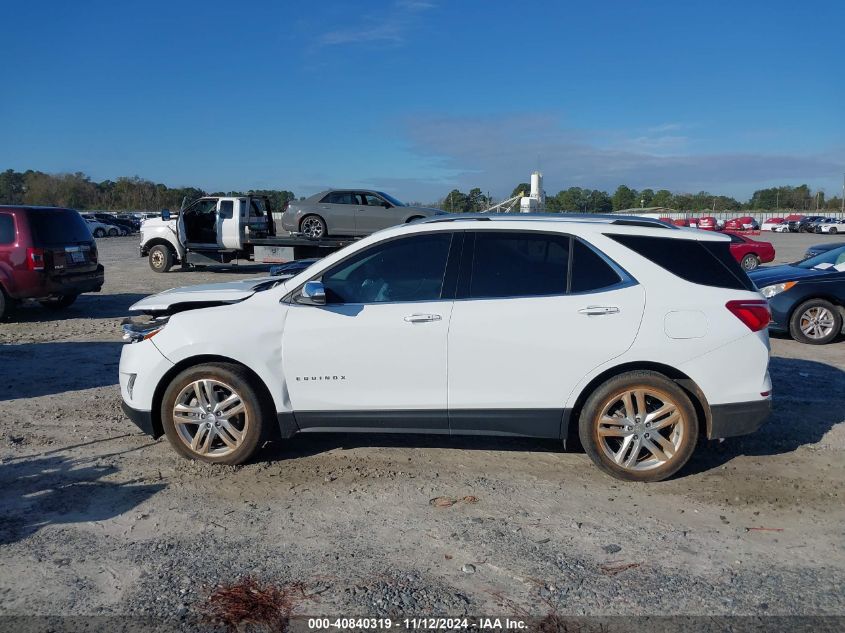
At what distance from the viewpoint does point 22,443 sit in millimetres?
5707

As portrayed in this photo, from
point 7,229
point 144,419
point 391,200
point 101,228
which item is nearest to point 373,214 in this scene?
point 391,200

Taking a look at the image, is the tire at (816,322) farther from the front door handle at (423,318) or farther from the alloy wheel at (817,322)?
the front door handle at (423,318)

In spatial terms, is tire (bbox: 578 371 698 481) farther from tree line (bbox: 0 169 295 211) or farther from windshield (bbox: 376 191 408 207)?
tree line (bbox: 0 169 295 211)

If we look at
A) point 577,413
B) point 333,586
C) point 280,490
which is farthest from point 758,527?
point 280,490

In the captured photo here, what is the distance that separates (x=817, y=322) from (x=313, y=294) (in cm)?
817

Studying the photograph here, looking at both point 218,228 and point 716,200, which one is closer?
point 218,228

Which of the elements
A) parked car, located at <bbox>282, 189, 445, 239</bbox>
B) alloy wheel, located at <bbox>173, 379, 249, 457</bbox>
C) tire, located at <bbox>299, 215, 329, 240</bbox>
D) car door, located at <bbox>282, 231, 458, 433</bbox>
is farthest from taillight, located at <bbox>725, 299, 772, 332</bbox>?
tire, located at <bbox>299, 215, 329, 240</bbox>

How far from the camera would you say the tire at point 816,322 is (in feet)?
32.3

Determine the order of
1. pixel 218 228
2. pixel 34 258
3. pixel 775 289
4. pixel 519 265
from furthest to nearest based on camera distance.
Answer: pixel 218 228, pixel 34 258, pixel 775 289, pixel 519 265

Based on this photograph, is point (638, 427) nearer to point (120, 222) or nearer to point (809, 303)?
point (809, 303)

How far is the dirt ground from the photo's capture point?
11.3ft

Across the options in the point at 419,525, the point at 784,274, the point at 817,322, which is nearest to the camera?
the point at 419,525

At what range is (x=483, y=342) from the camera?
4.73m

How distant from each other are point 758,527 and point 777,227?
227 feet
